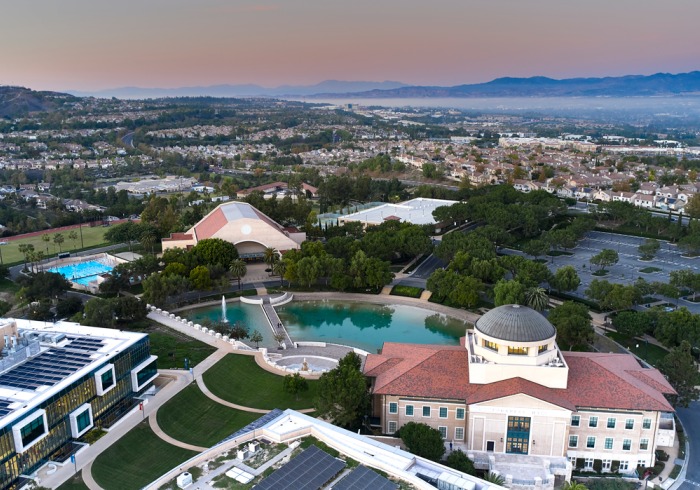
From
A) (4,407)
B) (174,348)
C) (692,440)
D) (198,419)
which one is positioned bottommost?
(692,440)

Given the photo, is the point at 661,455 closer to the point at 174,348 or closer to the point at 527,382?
the point at 527,382

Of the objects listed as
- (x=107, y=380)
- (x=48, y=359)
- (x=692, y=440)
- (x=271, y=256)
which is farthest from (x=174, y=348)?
(x=692, y=440)

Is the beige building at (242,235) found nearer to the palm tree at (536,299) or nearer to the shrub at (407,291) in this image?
the shrub at (407,291)

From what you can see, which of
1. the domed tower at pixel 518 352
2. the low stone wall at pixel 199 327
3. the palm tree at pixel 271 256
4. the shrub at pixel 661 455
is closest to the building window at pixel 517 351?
the domed tower at pixel 518 352

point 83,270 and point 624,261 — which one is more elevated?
point 624,261

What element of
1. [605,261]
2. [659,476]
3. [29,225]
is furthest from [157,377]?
[29,225]

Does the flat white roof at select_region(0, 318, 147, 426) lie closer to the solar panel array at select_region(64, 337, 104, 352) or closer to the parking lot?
the solar panel array at select_region(64, 337, 104, 352)

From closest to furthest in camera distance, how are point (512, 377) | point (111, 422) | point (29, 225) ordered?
1. point (512, 377)
2. point (111, 422)
3. point (29, 225)

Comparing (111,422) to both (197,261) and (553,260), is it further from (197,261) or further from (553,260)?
(553,260)
